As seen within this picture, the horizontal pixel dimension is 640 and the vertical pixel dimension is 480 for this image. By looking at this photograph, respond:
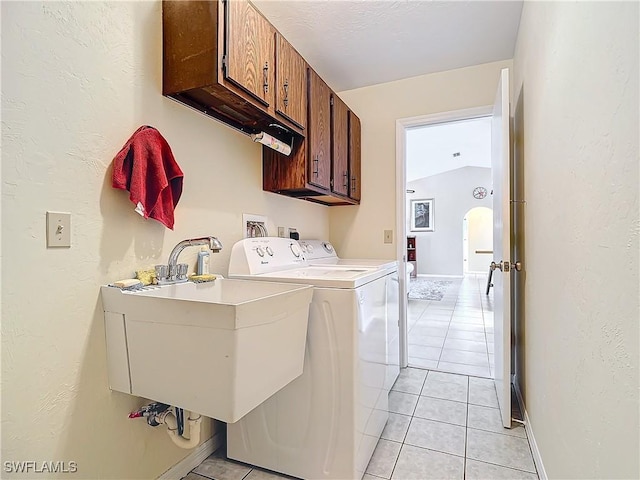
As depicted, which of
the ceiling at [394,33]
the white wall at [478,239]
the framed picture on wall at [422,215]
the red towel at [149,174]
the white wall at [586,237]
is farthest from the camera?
the white wall at [478,239]

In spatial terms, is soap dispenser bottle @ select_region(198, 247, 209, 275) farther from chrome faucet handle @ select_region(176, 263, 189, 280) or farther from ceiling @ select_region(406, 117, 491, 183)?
ceiling @ select_region(406, 117, 491, 183)

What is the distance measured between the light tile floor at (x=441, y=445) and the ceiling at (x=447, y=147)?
10.8ft

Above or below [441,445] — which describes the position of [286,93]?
above

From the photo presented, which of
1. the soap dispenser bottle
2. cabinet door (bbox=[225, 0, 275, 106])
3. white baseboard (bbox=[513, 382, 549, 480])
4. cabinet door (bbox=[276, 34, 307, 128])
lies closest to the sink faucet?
the soap dispenser bottle

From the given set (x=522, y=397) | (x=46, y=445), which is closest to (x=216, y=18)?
(x=46, y=445)

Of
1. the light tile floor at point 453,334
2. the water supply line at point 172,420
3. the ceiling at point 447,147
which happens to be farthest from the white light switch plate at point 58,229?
the ceiling at point 447,147

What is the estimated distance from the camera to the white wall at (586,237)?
72cm

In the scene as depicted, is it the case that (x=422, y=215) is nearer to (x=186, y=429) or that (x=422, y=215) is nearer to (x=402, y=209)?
(x=402, y=209)

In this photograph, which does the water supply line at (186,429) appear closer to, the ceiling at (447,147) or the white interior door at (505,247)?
the white interior door at (505,247)

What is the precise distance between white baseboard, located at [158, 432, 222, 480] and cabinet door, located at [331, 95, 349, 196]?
164 cm

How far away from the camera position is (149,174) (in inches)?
49.9

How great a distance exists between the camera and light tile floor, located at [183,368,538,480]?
153 centimetres

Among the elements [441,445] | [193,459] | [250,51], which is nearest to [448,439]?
[441,445]

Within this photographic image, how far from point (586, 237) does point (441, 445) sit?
1341 mm
